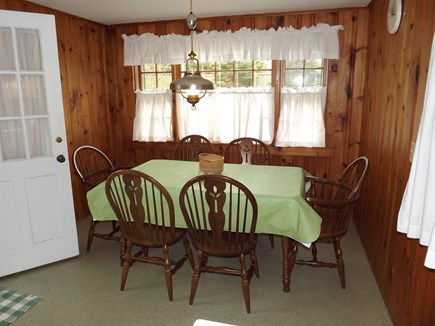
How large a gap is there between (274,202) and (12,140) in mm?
2067

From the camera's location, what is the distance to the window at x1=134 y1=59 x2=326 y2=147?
3729mm

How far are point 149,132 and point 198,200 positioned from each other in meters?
2.10

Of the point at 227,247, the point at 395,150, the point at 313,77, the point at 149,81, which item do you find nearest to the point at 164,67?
the point at 149,81

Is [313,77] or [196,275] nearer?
[196,275]

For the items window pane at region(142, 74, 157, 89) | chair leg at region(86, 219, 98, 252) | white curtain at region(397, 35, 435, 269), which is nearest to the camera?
white curtain at region(397, 35, 435, 269)

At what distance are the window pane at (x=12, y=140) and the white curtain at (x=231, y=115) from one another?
1.84 meters

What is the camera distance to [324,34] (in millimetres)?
3527

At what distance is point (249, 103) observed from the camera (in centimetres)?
386

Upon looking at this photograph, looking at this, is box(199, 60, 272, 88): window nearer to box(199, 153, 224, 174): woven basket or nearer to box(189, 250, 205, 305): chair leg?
box(199, 153, 224, 174): woven basket

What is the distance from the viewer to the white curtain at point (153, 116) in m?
4.14

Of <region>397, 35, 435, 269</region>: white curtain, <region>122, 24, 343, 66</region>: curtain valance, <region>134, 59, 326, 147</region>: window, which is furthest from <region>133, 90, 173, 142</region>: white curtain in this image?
<region>397, 35, 435, 269</region>: white curtain

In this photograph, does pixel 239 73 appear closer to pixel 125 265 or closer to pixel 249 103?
pixel 249 103

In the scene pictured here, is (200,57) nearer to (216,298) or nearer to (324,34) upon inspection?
(324,34)

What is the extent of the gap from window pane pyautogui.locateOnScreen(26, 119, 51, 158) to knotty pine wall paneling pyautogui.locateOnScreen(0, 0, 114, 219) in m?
0.91
